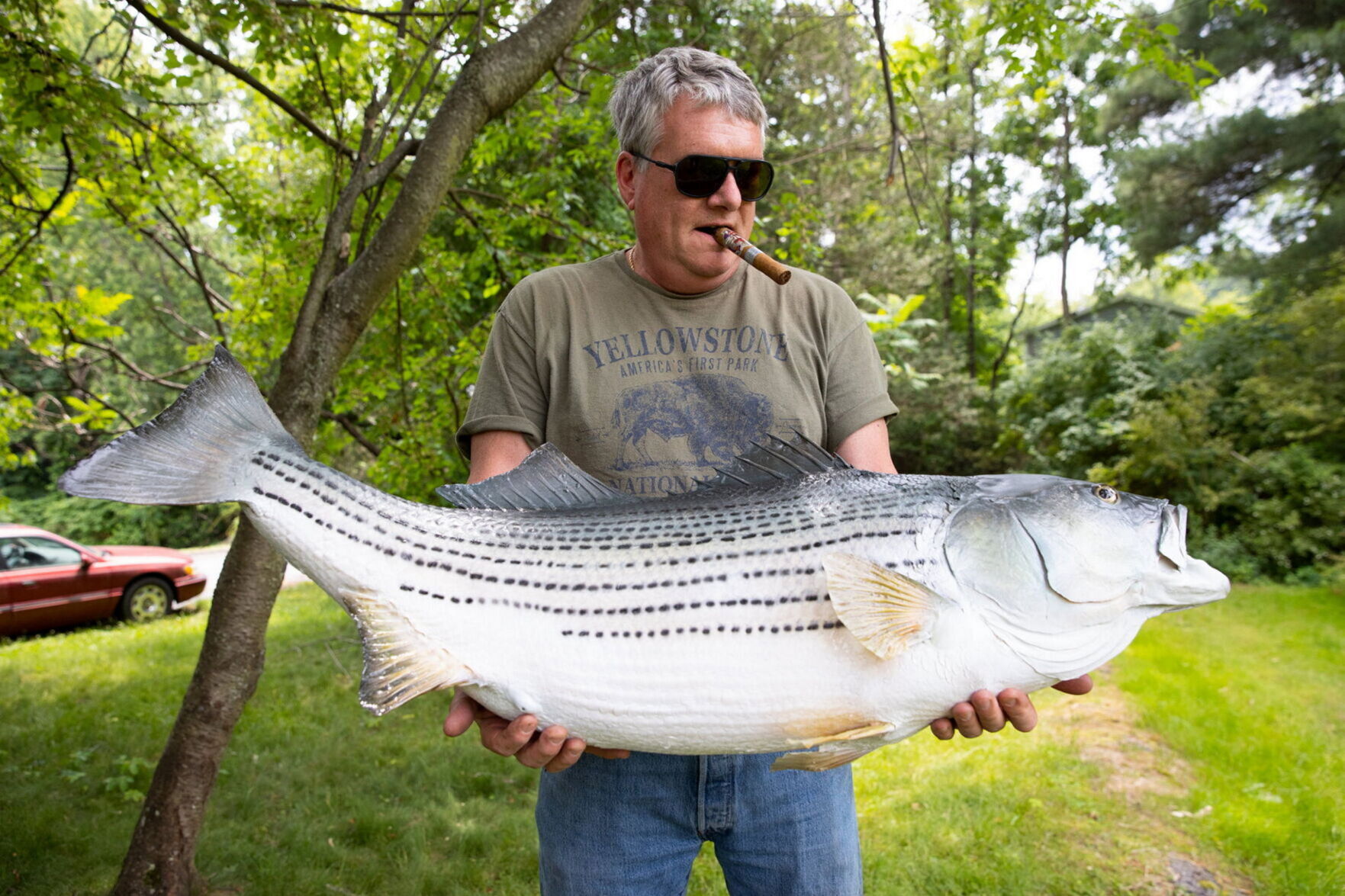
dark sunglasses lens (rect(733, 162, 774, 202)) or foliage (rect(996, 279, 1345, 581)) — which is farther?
foliage (rect(996, 279, 1345, 581))

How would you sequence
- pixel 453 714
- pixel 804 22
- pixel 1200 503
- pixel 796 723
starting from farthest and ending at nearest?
pixel 804 22
pixel 1200 503
pixel 453 714
pixel 796 723

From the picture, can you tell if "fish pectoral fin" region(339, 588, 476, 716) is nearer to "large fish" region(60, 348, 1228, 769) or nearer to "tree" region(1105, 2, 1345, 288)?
"large fish" region(60, 348, 1228, 769)

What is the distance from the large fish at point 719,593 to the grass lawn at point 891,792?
11.8ft

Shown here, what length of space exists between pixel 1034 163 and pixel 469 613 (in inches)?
1285

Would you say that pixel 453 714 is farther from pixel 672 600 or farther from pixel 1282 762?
pixel 1282 762

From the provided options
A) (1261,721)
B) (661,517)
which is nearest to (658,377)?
(661,517)

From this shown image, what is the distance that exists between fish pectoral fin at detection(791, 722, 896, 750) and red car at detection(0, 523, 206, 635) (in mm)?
13912

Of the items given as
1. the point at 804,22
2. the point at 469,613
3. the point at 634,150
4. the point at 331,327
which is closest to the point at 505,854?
the point at 331,327

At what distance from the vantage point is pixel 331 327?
400 centimetres

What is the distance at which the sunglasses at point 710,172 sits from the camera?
247cm

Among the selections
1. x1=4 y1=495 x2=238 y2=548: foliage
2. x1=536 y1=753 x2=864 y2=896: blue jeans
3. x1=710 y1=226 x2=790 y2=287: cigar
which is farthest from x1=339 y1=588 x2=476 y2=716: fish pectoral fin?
x1=4 y1=495 x2=238 y2=548: foliage

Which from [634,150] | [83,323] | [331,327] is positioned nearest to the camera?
[634,150]

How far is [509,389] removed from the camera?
103 inches

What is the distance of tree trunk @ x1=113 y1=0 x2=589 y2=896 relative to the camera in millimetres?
3916
